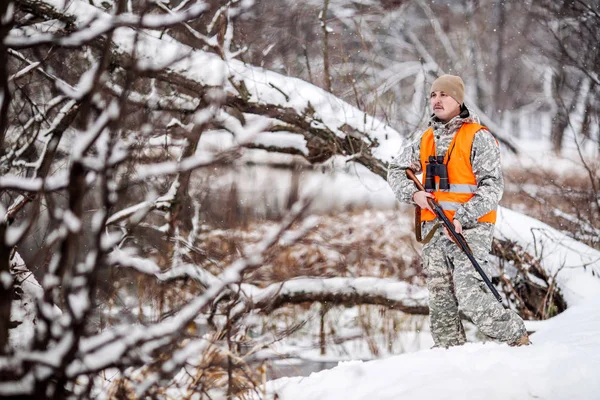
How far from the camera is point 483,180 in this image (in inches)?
113

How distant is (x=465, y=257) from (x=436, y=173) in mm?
459

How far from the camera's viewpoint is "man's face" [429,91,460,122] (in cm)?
298

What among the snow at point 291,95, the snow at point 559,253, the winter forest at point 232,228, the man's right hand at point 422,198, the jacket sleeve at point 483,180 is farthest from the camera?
the snow at point 559,253

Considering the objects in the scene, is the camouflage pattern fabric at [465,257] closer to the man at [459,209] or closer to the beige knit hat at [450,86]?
the man at [459,209]

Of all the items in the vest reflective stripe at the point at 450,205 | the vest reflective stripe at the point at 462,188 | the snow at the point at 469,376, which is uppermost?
the vest reflective stripe at the point at 462,188

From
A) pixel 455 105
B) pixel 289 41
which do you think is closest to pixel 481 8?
pixel 289 41

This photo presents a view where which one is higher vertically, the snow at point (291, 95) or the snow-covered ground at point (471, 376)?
the snow at point (291, 95)

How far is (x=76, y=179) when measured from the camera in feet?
4.23

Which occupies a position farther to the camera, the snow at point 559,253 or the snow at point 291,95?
the snow at point 559,253

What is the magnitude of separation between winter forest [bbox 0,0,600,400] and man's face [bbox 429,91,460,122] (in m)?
0.76

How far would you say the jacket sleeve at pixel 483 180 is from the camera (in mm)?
2832

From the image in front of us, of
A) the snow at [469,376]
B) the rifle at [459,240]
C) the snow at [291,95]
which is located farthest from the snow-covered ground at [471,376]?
the snow at [291,95]

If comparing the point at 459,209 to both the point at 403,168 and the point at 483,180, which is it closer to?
the point at 483,180

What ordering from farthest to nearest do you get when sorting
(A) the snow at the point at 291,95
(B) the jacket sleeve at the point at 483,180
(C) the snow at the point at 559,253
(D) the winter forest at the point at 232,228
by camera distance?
(C) the snow at the point at 559,253 < (A) the snow at the point at 291,95 < (B) the jacket sleeve at the point at 483,180 < (D) the winter forest at the point at 232,228
